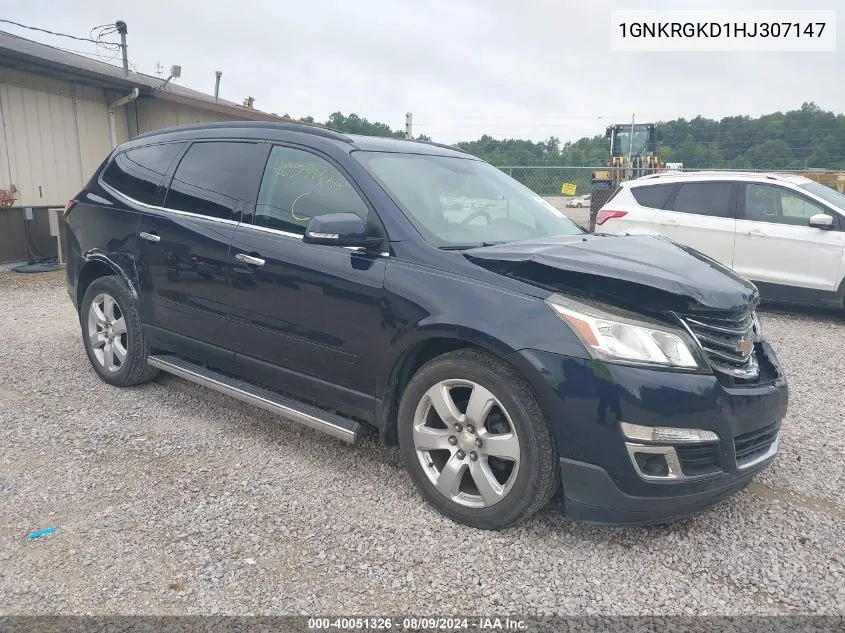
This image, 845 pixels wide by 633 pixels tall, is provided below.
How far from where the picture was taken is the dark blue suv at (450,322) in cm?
265

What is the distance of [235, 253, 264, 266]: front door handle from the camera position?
365 cm

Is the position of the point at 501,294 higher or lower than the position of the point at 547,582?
higher

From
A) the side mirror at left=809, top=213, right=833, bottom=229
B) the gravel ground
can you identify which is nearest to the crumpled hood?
the gravel ground

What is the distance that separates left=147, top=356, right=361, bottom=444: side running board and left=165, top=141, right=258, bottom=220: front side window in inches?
38.5

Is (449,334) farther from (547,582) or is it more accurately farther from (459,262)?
(547,582)

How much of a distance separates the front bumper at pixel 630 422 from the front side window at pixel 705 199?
244 inches

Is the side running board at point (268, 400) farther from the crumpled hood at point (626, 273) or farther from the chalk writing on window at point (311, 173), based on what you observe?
the chalk writing on window at point (311, 173)

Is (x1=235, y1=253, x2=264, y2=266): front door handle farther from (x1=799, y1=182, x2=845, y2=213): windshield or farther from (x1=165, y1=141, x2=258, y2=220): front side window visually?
(x1=799, y1=182, x2=845, y2=213): windshield

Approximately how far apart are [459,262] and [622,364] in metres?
0.88

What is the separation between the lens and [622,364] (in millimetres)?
2600

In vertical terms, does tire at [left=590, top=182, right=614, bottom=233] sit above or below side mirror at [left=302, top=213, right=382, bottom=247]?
above

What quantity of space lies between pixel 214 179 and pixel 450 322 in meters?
2.05

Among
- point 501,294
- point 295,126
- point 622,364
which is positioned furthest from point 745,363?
point 295,126

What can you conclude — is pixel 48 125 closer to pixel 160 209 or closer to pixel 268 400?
pixel 160 209
